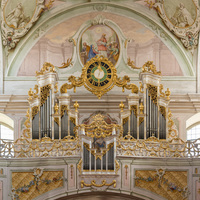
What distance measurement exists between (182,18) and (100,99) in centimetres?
486

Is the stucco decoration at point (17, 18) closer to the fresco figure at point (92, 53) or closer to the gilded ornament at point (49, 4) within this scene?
the gilded ornament at point (49, 4)

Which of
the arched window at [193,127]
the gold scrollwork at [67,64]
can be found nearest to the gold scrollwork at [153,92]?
the arched window at [193,127]

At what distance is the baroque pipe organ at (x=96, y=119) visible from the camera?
2783 centimetres

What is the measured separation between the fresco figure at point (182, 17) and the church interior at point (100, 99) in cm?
4

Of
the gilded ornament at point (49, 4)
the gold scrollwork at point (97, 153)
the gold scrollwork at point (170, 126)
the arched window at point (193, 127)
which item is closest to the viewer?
the gold scrollwork at point (97, 153)

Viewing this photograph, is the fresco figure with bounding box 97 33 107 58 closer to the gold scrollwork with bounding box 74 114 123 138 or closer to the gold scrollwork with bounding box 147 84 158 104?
the gold scrollwork with bounding box 147 84 158 104

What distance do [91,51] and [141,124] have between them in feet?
15.7

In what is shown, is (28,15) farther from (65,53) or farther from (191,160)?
(191,160)

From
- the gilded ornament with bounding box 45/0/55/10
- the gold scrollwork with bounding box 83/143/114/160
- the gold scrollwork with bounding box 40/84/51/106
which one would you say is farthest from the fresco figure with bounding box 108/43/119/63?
the gold scrollwork with bounding box 83/143/114/160

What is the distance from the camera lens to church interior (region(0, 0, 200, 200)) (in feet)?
91.0

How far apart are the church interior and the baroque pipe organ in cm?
4

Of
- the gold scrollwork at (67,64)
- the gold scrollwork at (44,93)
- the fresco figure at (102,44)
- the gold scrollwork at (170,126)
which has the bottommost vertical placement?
the gold scrollwork at (170,126)

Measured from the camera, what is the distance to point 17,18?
3195cm

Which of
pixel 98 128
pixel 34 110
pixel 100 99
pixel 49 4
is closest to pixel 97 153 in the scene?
pixel 98 128
